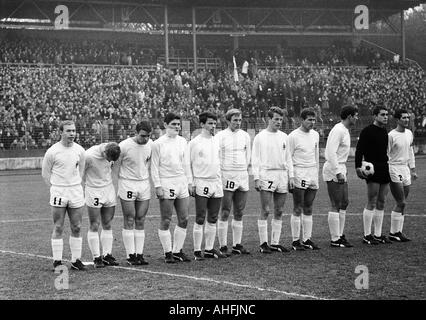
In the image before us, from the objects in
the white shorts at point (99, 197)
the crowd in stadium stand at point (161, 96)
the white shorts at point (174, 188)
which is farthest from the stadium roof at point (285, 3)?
the white shorts at point (99, 197)

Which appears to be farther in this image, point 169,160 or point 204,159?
point 204,159

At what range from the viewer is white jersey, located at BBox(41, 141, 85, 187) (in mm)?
10617

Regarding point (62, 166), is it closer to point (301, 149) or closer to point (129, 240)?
point (129, 240)

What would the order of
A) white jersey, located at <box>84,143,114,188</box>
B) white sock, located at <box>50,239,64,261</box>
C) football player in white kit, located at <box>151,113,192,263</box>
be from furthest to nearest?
football player in white kit, located at <box>151,113,192,263</box>, white jersey, located at <box>84,143,114,188</box>, white sock, located at <box>50,239,64,261</box>

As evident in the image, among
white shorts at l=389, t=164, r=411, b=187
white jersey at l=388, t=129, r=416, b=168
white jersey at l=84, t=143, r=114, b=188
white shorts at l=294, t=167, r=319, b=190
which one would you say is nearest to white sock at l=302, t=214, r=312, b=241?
white shorts at l=294, t=167, r=319, b=190

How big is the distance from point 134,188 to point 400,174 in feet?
16.3

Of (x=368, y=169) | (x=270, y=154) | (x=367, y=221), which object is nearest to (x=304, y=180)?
(x=270, y=154)

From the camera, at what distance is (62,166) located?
10625mm

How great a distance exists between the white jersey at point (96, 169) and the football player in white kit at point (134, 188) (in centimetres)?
26

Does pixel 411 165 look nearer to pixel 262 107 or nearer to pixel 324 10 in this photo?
pixel 262 107

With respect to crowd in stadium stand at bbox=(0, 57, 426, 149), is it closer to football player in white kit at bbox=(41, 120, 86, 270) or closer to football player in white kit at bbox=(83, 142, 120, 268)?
football player in white kit at bbox=(83, 142, 120, 268)

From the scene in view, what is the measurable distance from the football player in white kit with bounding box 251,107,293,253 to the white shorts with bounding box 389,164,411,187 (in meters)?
2.11

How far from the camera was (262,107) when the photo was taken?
3981cm

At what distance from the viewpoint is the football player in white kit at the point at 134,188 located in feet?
35.9
